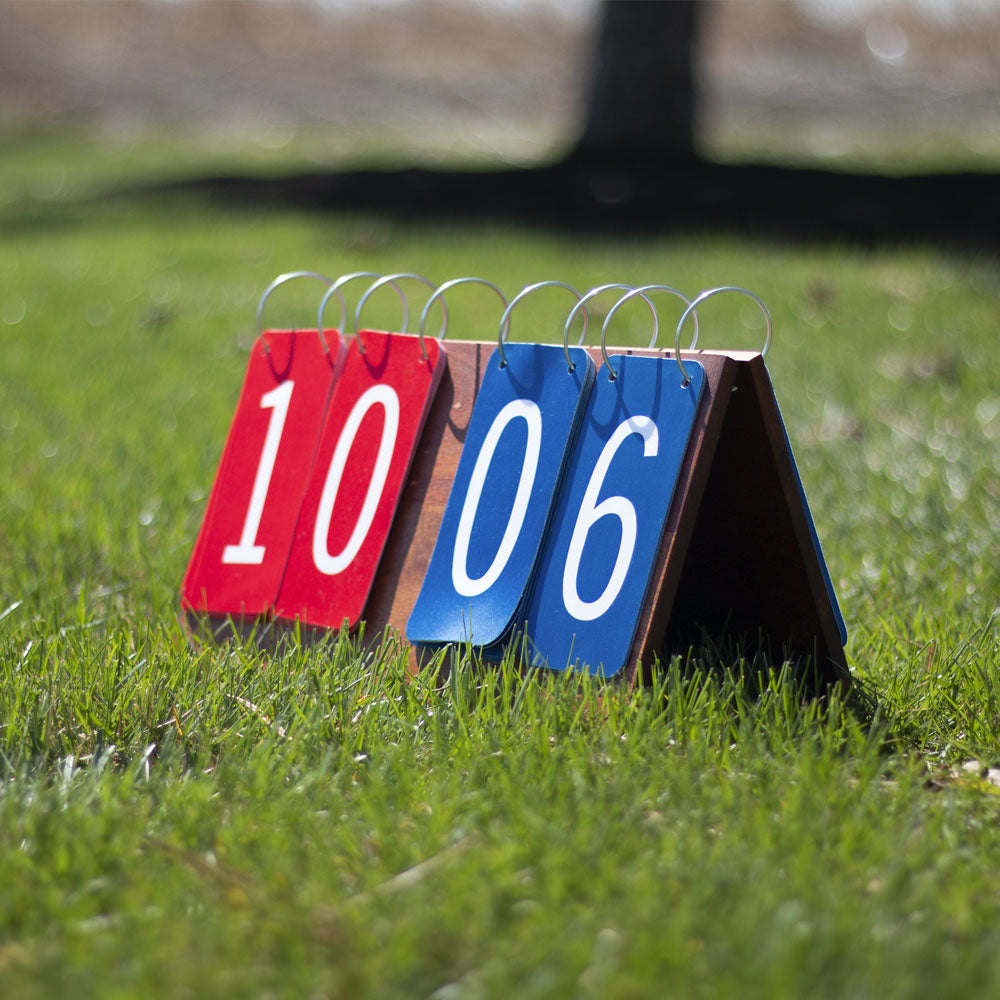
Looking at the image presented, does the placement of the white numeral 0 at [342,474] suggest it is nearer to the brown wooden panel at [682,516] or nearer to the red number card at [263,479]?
the red number card at [263,479]

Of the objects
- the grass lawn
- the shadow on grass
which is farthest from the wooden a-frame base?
the shadow on grass

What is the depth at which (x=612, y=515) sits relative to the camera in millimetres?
2049

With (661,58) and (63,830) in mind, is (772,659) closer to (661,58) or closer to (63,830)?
(63,830)

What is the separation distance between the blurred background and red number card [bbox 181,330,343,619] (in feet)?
27.3

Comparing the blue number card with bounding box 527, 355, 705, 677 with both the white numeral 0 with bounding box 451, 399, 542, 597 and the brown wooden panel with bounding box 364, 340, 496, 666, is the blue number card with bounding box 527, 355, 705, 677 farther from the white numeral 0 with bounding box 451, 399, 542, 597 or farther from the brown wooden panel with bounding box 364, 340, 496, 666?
the brown wooden panel with bounding box 364, 340, 496, 666

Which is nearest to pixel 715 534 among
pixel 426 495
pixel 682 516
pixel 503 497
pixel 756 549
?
pixel 756 549

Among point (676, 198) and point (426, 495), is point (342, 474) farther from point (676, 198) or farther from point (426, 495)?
point (676, 198)

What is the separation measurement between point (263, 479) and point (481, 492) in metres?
0.58

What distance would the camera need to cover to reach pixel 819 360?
498cm

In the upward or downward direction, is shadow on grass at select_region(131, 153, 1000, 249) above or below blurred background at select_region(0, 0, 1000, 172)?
below

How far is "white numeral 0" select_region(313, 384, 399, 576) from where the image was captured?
7.63 feet

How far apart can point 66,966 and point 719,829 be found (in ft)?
2.90

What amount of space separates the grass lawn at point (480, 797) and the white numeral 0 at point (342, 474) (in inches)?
8.3

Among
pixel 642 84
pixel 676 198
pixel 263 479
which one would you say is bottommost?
pixel 263 479
